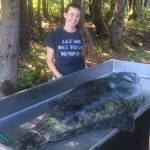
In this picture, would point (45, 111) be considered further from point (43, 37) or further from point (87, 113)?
point (43, 37)

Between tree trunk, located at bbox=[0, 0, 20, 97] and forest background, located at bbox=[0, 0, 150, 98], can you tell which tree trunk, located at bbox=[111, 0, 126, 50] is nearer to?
forest background, located at bbox=[0, 0, 150, 98]

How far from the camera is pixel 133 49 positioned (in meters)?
12.1

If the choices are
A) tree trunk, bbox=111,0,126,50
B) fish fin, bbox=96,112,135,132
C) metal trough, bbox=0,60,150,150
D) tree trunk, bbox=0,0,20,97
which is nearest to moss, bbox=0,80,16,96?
tree trunk, bbox=0,0,20,97

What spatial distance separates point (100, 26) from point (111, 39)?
1.72 m

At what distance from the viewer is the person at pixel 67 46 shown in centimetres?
356

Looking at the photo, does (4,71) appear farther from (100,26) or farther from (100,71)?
(100,26)

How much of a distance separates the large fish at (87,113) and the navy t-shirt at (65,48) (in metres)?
0.97

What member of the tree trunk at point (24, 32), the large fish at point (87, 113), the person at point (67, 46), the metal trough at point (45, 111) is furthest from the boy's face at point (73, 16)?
the tree trunk at point (24, 32)

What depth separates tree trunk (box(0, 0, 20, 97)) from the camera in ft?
14.4

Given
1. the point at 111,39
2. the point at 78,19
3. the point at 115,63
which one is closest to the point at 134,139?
the point at 115,63

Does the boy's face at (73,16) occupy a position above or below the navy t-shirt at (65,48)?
above

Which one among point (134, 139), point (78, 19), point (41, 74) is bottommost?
point (41, 74)

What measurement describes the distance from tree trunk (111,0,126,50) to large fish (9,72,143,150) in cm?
888

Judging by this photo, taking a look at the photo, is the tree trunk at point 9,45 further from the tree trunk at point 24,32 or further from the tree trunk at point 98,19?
the tree trunk at point 98,19
